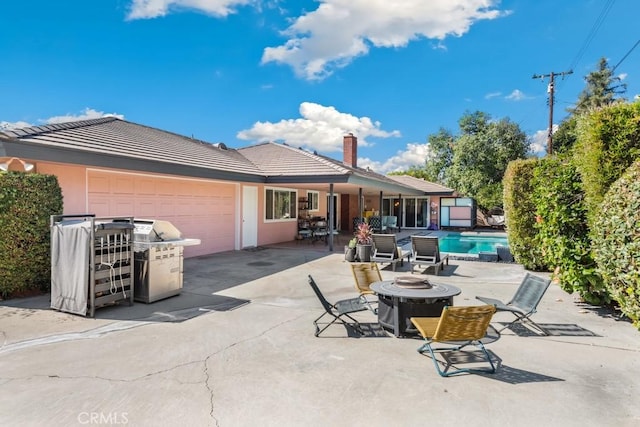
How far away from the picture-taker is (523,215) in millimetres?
10070

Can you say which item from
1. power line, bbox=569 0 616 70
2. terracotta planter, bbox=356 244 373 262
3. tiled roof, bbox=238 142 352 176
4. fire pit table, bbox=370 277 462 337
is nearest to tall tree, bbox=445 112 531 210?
power line, bbox=569 0 616 70

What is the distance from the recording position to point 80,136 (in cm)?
869

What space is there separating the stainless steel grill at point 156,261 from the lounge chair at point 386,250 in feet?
18.2

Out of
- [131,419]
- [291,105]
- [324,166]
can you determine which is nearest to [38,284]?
[131,419]

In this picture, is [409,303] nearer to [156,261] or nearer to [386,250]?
[156,261]

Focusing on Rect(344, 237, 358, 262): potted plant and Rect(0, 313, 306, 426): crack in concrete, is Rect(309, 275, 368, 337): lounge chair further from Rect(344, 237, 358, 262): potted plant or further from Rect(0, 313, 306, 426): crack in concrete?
Rect(344, 237, 358, 262): potted plant

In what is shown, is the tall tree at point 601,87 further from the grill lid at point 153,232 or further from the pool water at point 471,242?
the grill lid at point 153,232

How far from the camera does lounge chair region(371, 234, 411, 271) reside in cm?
1024

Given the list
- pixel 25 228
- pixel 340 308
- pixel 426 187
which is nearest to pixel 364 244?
pixel 340 308

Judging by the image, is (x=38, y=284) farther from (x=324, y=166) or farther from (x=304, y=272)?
(x=324, y=166)

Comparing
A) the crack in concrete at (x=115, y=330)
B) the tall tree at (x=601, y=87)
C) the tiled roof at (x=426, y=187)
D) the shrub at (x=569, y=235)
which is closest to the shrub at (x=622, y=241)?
the shrub at (x=569, y=235)

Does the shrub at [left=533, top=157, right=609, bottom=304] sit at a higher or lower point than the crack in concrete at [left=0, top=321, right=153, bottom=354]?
higher

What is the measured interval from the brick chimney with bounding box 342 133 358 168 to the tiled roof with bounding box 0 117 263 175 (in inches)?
364

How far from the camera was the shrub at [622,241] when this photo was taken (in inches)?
171
